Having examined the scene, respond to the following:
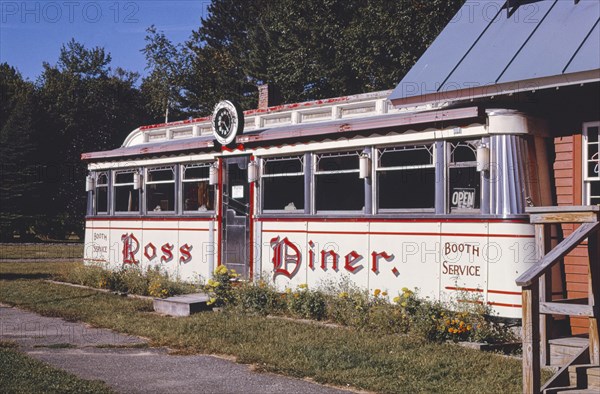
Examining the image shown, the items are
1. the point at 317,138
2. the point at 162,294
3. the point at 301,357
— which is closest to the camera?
the point at 301,357

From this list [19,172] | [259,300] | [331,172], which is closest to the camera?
[259,300]

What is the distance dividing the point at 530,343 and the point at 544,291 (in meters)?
1.70

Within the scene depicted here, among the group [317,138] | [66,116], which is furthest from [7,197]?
[317,138]

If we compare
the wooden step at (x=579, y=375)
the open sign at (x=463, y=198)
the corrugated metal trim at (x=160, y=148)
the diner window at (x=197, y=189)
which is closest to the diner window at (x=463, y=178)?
the open sign at (x=463, y=198)

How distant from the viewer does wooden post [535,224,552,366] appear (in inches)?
304

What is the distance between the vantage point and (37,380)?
7355 mm

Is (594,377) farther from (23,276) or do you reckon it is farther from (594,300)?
(23,276)

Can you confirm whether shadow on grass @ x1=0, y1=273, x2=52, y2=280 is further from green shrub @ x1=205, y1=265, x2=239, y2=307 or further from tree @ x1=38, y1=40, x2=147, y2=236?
tree @ x1=38, y1=40, x2=147, y2=236

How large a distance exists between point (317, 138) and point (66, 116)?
47.4m

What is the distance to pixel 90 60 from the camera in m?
65.8

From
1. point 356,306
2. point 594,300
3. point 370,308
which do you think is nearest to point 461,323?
point 370,308

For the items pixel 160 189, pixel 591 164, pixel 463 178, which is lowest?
pixel 463 178

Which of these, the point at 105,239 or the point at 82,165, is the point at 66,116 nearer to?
the point at 82,165

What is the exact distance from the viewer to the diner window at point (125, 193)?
17266 millimetres
